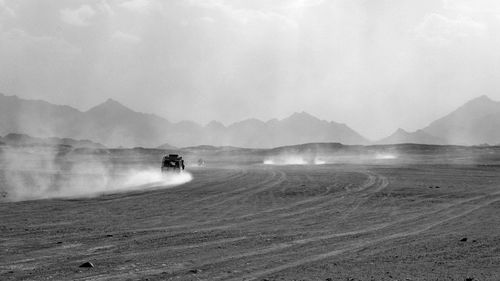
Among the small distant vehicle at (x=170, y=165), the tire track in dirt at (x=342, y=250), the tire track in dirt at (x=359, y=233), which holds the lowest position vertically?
the tire track in dirt at (x=342, y=250)

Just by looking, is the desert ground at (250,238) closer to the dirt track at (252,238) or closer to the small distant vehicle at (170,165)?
the dirt track at (252,238)

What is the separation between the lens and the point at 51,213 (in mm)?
19969

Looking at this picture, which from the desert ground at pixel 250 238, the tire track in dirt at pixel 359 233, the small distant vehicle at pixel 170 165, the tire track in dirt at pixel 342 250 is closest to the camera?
the tire track in dirt at pixel 342 250

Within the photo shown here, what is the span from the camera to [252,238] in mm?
14633

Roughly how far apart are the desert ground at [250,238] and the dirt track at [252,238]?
1.1 inches

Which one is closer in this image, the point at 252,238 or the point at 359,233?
the point at 252,238

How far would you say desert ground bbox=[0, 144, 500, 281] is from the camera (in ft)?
35.3

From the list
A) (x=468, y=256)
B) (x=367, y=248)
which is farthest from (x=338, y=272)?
(x=468, y=256)

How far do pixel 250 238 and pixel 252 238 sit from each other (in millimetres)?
53

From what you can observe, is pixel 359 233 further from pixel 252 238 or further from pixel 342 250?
pixel 252 238

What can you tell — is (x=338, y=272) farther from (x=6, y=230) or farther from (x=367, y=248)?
(x=6, y=230)

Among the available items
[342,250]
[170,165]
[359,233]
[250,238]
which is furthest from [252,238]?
[170,165]

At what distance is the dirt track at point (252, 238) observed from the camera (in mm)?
10766

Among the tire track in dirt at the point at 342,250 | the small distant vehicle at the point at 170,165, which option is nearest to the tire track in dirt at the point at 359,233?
the tire track in dirt at the point at 342,250
